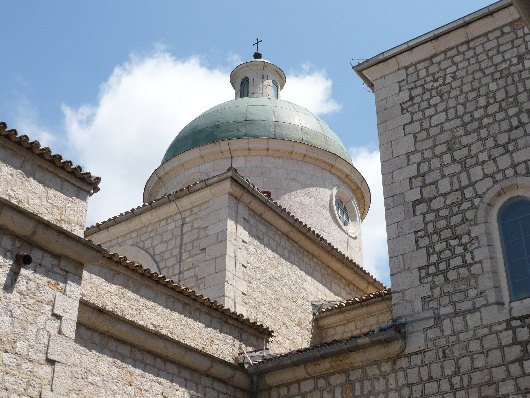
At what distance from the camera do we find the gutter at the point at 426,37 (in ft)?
32.8

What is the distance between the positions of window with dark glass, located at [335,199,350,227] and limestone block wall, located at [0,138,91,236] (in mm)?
9401

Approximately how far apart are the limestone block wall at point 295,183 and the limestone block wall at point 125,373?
6644 millimetres

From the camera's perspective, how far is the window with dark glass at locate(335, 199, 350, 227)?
16438 mm

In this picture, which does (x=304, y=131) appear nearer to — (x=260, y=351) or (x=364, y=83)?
(x=364, y=83)

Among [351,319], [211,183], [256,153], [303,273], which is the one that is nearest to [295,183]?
[256,153]

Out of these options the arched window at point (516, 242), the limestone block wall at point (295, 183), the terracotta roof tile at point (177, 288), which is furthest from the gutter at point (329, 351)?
the limestone block wall at point (295, 183)

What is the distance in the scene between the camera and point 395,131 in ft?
33.8

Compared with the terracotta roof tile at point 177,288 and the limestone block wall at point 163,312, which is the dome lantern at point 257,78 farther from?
the limestone block wall at point 163,312

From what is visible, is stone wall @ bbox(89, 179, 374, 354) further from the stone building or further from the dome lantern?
the dome lantern

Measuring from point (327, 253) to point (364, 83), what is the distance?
385 cm

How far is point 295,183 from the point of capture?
620 inches

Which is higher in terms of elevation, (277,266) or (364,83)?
(364,83)

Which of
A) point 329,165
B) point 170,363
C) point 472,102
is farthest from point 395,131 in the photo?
point 329,165

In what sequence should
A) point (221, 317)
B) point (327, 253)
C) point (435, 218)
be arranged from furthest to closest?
point (327, 253), point (221, 317), point (435, 218)
